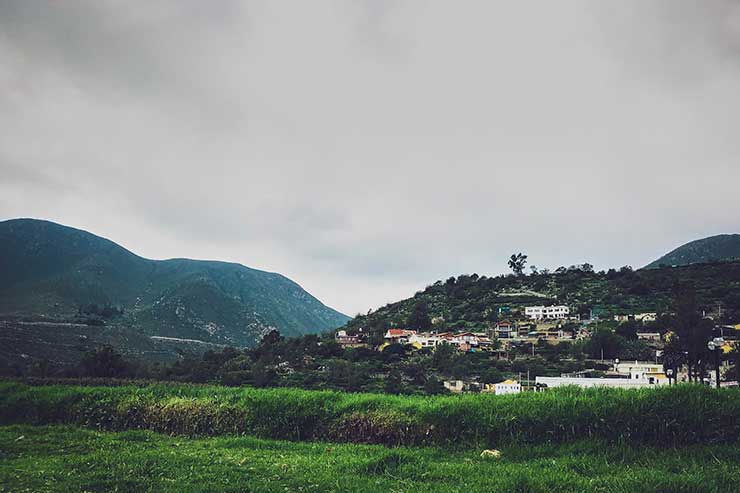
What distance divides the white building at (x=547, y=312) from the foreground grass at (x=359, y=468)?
119190 mm

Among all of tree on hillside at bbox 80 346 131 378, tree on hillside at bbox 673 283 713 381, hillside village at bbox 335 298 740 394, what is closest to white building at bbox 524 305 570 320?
hillside village at bbox 335 298 740 394

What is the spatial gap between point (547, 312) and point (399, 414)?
123 m

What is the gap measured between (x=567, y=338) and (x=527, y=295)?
158 ft

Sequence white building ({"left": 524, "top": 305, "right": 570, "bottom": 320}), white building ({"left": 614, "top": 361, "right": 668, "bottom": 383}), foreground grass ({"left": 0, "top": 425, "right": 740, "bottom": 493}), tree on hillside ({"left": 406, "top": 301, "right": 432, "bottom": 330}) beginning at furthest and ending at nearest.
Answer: tree on hillside ({"left": 406, "top": 301, "right": 432, "bottom": 330}), white building ({"left": 524, "top": 305, "right": 570, "bottom": 320}), white building ({"left": 614, "top": 361, "right": 668, "bottom": 383}), foreground grass ({"left": 0, "top": 425, "right": 740, "bottom": 493})

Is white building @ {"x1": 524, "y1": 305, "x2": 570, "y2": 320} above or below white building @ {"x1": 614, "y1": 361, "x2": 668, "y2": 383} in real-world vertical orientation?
above

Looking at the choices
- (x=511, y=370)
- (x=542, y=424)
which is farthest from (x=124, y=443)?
(x=511, y=370)

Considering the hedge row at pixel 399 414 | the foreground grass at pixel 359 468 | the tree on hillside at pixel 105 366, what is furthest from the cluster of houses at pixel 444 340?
the foreground grass at pixel 359 468

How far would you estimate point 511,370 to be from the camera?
7962 cm

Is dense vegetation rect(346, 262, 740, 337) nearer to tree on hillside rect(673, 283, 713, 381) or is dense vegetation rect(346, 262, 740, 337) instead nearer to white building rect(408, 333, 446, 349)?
white building rect(408, 333, 446, 349)

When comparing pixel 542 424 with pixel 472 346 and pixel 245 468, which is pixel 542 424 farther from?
pixel 472 346

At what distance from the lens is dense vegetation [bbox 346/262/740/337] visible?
115 metres

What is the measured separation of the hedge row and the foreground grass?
509 millimetres

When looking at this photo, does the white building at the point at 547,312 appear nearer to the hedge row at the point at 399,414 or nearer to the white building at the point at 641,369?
the white building at the point at 641,369

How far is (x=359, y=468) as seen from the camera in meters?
6.77
